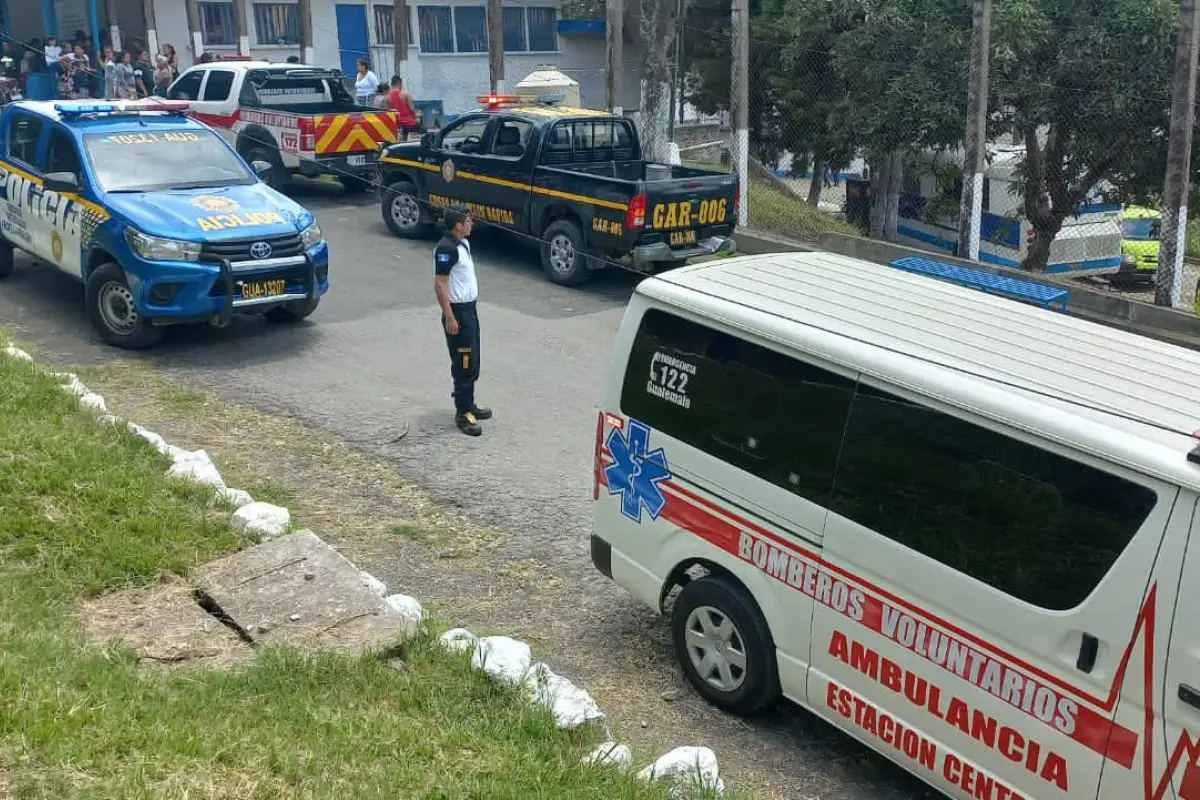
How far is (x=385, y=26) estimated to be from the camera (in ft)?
99.3

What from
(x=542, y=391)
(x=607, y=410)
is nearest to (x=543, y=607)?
(x=607, y=410)

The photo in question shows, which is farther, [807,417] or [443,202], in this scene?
[443,202]

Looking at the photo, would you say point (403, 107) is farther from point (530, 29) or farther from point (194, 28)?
point (530, 29)

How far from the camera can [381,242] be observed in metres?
15.4

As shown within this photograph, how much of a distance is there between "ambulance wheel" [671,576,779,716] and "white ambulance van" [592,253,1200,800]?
0.04ft

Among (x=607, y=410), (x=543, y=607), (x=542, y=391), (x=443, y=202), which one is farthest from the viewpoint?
(x=443, y=202)

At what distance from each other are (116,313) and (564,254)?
4.83 m

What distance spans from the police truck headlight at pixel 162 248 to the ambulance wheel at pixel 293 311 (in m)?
1.02

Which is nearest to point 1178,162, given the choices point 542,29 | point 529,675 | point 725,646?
point 725,646

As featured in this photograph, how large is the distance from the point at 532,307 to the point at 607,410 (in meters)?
6.74

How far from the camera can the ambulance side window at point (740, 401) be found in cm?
493

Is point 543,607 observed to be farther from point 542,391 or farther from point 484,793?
point 542,391

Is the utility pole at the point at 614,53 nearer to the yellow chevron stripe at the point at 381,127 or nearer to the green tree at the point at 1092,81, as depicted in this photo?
the yellow chevron stripe at the point at 381,127

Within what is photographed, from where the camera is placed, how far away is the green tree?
13.1 metres
